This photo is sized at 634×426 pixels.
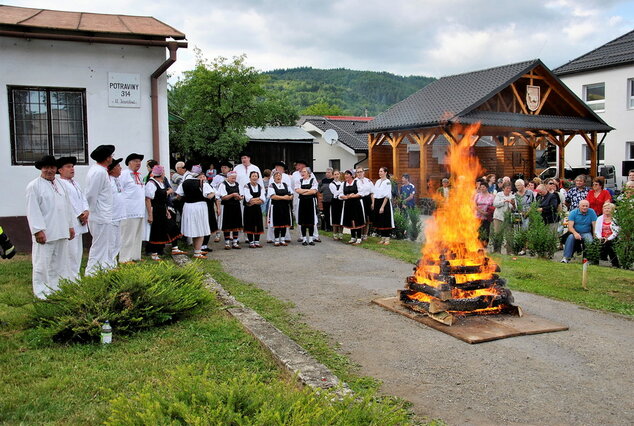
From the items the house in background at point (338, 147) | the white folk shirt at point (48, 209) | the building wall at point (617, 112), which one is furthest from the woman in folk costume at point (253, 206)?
the house in background at point (338, 147)


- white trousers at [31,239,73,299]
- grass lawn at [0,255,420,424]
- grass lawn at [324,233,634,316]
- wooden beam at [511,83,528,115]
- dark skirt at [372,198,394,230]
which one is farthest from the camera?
wooden beam at [511,83,528,115]

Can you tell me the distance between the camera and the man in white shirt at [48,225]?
7.48 meters

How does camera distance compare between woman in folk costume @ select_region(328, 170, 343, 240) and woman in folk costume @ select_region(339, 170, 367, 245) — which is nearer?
woman in folk costume @ select_region(339, 170, 367, 245)

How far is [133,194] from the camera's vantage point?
10789mm

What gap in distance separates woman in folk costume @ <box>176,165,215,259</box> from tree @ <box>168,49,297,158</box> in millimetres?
13721

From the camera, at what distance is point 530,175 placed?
28.7 meters

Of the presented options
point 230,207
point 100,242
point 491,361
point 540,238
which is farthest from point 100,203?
point 540,238

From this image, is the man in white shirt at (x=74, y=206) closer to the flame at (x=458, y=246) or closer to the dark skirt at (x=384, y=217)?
the flame at (x=458, y=246)

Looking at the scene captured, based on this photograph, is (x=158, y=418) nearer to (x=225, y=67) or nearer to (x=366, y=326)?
(x=366, y=326)

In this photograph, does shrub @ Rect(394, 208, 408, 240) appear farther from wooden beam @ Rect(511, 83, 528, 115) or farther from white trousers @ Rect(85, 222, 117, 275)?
wooden beam @ Rect(511, 83, 528, 115)

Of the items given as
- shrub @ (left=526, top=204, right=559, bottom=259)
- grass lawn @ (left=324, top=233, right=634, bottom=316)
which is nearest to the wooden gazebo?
shrub @ (left=526, top=204, right=559, bottom=259)

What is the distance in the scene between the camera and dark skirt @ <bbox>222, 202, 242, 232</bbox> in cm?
1315

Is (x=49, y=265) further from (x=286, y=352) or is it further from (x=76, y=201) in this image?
(x=286, y=352)

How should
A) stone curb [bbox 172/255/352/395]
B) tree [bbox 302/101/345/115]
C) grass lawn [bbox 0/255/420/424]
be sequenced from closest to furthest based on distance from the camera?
grass lawn [bbox 0/255/420/424] < stone curb [bbox 172/255/352/395] < tree [bbox 302/101/345/115]
